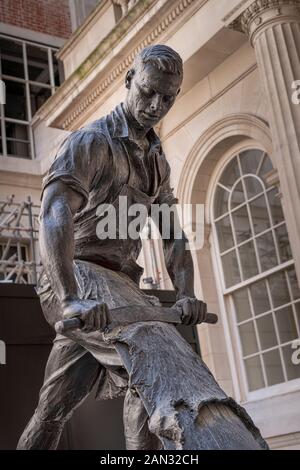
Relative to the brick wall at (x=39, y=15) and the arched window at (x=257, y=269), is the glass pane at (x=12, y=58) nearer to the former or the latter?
the brick wall at (x=39, y=15)

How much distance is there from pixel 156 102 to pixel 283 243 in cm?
676

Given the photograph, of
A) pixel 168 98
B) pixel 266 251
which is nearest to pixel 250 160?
pixel 266 251

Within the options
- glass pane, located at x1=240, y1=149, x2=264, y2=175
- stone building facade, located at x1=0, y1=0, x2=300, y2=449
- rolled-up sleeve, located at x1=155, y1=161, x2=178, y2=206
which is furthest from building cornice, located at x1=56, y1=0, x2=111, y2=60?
rolled-up sleeve, located at x1=155, y1=161, x2=178, y2=206

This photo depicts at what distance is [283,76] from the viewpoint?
7934 millimetres

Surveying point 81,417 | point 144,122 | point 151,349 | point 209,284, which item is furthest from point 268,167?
point 151,349

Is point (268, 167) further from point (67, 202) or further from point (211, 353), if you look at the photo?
point (67, 202)

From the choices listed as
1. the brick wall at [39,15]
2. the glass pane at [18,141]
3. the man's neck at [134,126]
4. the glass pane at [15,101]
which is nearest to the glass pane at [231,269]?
the man's neck at [134,126]

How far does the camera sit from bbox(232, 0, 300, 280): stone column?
758 centimetres

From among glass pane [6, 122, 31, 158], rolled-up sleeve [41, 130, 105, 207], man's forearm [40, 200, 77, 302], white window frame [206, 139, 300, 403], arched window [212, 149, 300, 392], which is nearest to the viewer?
man's forearm [40, 200, 77, 302]

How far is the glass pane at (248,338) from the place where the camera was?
9.67 meters

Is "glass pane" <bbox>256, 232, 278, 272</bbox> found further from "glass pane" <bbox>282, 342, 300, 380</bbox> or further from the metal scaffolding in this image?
the metal scaffolding

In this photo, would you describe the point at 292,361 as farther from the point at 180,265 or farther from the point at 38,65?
the point at 38,65

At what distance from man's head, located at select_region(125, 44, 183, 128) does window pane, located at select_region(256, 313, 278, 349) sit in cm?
696

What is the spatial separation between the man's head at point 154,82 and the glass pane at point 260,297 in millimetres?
6914
